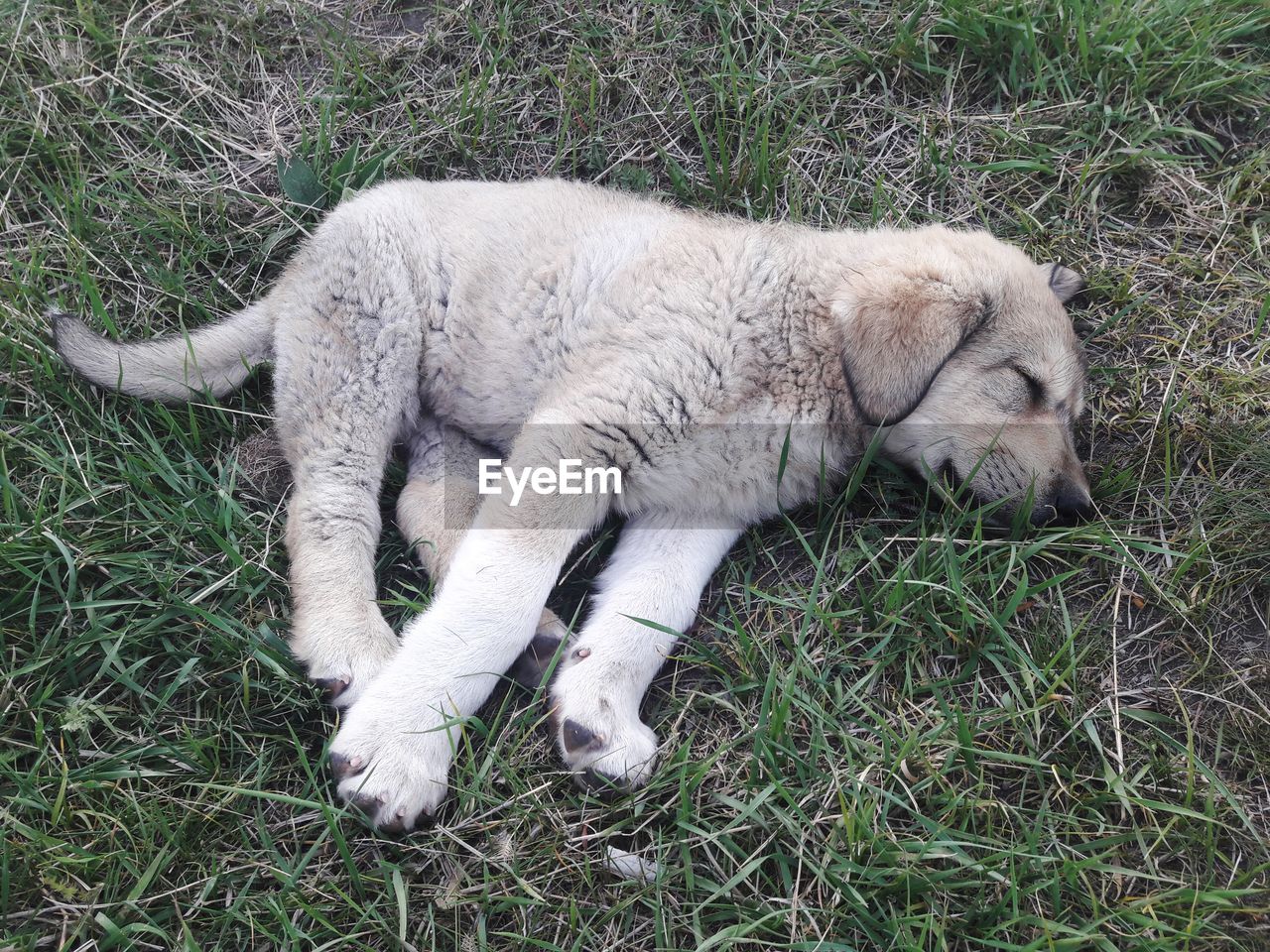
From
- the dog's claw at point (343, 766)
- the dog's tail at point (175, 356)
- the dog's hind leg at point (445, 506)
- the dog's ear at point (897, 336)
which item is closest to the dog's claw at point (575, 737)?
the dog's hind leg at point (445, 506)

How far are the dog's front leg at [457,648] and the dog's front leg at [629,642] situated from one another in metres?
0.23

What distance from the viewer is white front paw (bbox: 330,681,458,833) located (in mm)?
2568

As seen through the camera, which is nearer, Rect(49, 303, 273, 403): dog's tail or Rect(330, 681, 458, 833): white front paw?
Rect(330, 681, 458, 833): white front paw

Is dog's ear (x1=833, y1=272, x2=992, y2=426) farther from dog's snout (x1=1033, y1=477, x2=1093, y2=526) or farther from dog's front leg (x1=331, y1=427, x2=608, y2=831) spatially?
dog's front leg (x1=331, y1=427, x2=608, y2=831)

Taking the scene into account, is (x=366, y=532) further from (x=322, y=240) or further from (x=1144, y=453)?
(x=1144, y=453)

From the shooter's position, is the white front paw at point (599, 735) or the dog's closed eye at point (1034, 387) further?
the dog's closed eye at point (1034, 387)

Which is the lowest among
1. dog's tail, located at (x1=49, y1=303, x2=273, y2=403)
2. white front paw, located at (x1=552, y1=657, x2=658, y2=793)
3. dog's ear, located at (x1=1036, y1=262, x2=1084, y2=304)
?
white front paw, located at (x1=552, y1=657, x2=658, y2=793)

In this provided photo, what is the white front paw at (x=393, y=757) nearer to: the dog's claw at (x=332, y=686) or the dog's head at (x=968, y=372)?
the dog's claw at (x=332, y=686)

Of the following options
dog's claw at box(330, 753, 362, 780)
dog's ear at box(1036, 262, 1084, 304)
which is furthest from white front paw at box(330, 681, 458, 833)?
dog's ear at box(1036, 262, 1084, 304)

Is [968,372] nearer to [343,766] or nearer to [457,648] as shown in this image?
[457,648]

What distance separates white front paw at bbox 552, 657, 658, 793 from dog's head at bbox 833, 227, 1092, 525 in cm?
124

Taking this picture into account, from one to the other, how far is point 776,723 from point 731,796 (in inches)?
9.6

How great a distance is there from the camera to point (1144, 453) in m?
3.36

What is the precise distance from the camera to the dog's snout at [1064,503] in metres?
3.11
